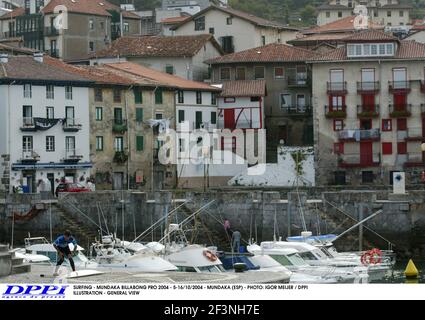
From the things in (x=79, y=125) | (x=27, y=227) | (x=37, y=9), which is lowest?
(x=27, y=227)

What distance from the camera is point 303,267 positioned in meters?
44.5

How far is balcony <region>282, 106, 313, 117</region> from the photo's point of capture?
83.4 m

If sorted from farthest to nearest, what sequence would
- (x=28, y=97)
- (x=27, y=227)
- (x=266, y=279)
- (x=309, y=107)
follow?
(x=309, y=107) → (x=28, y=97) → (x=27, y=227) → (x=266, y=279)

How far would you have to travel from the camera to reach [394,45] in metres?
77.2

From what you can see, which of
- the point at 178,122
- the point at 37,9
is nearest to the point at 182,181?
the point at 178,122

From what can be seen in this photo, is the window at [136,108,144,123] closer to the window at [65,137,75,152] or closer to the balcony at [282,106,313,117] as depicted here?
the window at [65,137,75,152]

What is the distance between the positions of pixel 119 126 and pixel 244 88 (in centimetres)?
1028

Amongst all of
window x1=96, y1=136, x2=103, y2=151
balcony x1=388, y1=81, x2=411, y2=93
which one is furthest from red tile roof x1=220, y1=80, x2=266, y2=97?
window x1=96, y1=136, x2=103, y2=151

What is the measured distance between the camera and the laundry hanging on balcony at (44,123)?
69.8 meters

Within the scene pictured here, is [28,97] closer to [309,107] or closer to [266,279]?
[309,107]

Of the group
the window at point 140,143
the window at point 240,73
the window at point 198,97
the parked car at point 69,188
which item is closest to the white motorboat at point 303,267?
the parked car at point 69,188

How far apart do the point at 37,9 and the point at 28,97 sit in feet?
141
